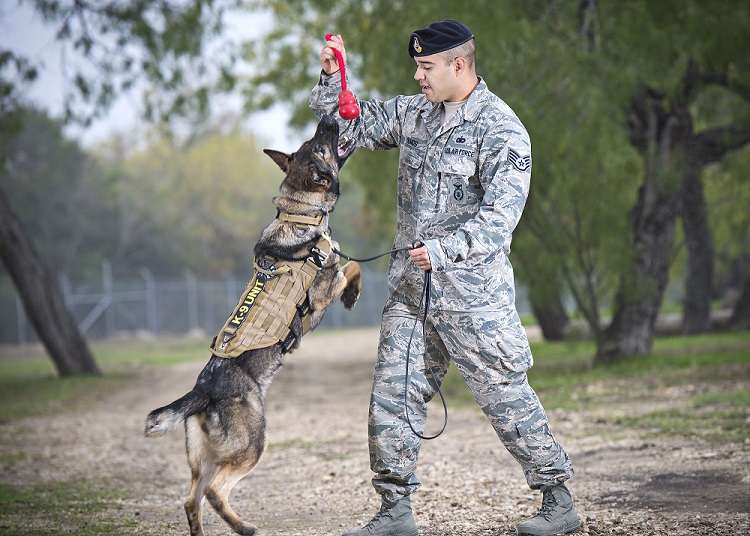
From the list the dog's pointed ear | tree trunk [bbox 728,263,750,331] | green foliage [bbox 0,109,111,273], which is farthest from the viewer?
green foliage [bbox 0,109,111,273]

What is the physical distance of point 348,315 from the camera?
3834cm

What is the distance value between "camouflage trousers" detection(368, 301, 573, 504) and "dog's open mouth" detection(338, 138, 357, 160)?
102 cm

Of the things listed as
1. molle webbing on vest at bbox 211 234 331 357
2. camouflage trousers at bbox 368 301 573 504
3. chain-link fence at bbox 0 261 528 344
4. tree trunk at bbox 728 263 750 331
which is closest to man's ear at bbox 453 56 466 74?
camouflage trousers at bbox 368 301 573 504

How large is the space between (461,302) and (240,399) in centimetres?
123

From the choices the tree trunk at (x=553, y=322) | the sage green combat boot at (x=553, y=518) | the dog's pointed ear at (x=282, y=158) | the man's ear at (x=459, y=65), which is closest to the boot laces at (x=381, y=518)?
the sage green combat boot at (x=553, y=518)

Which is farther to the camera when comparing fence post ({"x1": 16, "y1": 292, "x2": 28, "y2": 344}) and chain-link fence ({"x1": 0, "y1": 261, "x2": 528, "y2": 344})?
chain-link fence ({"x1": 0, "y1": 261, "x2": 528, "y2": 344})

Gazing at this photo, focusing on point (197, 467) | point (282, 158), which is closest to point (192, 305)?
point (282, 158)

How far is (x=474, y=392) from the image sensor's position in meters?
4.46

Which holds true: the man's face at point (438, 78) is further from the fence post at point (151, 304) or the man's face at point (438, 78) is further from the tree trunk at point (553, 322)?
the fence post at point (151, 304)

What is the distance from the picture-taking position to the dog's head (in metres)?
4.88

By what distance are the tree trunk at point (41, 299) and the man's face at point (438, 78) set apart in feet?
41.3

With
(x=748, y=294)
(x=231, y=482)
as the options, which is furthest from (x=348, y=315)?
(x=231, y=482)

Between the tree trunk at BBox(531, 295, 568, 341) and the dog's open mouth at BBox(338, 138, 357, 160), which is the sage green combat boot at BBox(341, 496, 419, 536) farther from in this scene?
the tree trunk at BBox(531, 295, 568, 341)

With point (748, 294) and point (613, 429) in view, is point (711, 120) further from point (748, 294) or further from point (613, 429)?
point (613, 429)
